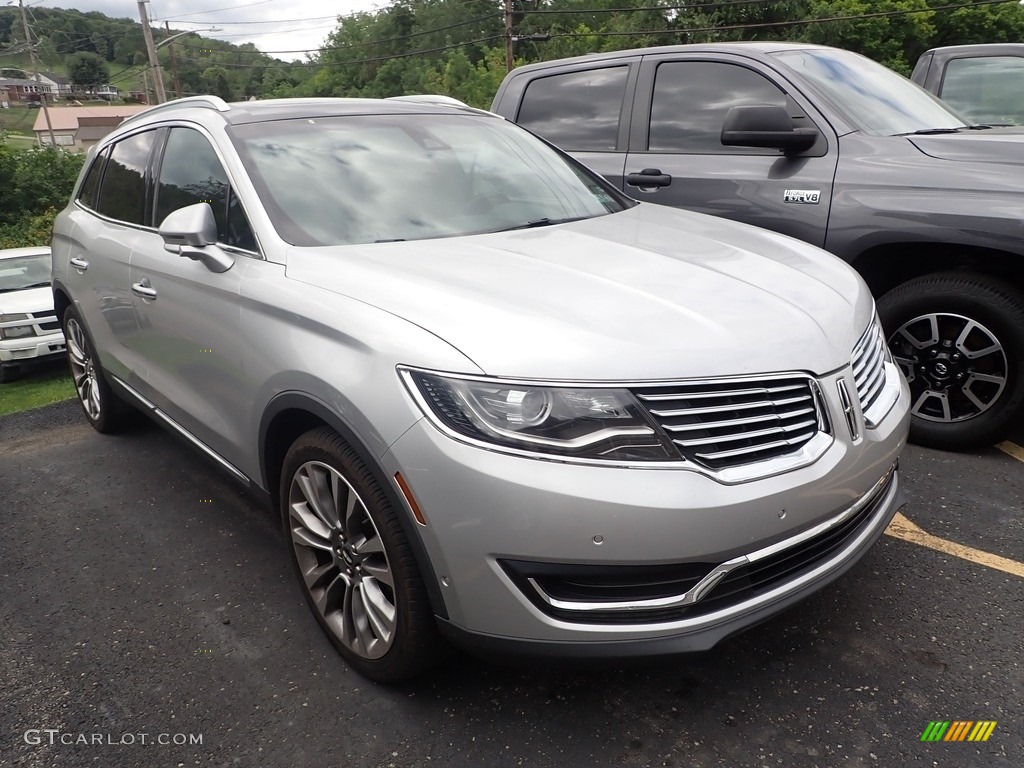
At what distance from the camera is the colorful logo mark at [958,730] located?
213 cm

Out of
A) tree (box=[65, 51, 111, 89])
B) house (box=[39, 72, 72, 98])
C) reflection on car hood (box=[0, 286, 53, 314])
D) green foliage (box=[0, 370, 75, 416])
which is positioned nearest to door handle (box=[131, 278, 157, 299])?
green foliage (box=[0, 370, 75, 416])

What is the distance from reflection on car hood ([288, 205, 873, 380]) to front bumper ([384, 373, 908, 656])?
0.23 meters

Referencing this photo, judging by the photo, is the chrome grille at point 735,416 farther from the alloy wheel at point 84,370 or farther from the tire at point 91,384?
the alloy wheel at point 84,370

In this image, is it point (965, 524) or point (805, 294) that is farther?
point (965, 524)

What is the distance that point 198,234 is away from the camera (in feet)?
9.05

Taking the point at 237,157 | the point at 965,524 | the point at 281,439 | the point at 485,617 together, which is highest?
the point at 237,157

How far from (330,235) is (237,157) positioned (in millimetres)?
564

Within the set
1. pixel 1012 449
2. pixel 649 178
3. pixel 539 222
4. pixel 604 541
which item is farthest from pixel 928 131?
pixel 604 541

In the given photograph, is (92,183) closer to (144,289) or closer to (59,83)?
(144,289)

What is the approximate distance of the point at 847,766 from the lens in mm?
2051

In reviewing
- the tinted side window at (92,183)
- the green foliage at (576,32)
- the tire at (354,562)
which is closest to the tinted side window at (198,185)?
the tire at (354,562)

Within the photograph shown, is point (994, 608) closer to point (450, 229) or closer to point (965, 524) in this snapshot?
point (965, 524)

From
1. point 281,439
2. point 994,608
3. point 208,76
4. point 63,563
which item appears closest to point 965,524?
point 994,608

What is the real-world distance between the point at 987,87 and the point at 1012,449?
12.2 ft
